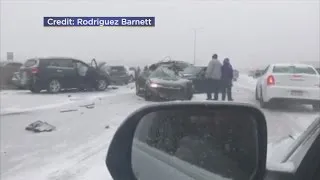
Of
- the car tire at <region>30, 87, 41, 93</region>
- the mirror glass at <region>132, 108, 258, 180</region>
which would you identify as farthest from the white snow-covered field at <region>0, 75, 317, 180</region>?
the car tire at <region>30, 87, 41, 93</region>

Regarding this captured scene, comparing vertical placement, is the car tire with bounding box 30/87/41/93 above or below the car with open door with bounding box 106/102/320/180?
below

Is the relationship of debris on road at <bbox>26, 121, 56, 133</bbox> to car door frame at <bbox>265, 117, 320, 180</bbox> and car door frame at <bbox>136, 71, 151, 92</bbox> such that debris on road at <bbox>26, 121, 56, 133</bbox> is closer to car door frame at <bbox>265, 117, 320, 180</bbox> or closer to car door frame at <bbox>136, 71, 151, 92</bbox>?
car door frame at <bbox>136, 71, 151, 92</bbox>

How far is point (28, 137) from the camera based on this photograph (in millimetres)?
9273

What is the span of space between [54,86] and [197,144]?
19.6 m

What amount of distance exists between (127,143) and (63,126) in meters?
9.20

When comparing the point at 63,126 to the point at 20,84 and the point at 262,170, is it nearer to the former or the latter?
the point at 262,170

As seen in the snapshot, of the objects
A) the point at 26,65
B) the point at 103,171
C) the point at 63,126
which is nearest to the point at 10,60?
the point at 26,65

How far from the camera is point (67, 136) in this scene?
9.36 metres

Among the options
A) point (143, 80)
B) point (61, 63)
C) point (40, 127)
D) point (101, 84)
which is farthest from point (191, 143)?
point (101, 84)

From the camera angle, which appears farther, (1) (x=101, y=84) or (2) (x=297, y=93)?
(1) (x=101, y=84)

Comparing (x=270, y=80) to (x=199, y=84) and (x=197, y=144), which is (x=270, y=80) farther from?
(x=197, y=144)

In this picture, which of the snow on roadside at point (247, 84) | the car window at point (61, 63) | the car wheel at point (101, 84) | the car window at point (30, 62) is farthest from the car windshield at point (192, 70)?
the snow on roadside at point (247, 84)

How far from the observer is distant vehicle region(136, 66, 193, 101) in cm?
1645

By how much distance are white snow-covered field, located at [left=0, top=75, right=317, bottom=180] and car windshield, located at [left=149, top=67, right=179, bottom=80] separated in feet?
5.09
